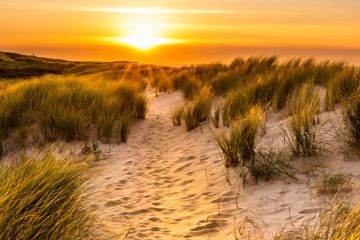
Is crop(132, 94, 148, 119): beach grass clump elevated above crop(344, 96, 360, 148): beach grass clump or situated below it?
below

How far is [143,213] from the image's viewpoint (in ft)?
13.4

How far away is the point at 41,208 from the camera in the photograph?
9.02 ft

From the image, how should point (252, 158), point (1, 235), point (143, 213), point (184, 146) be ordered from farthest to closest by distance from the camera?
point (184, 146)
point (252, 158)
point (143, 213)
point (1, 235)

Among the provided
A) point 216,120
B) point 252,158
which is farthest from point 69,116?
point 252,158

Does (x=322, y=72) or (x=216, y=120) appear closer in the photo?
(x=216, y=120)

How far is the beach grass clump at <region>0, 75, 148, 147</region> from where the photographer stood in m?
6.95

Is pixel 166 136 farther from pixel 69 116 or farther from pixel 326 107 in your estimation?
pixel 326 107

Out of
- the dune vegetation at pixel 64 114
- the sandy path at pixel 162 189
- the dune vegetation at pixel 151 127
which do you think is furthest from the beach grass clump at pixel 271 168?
the dune vegetation at pixel 64 114

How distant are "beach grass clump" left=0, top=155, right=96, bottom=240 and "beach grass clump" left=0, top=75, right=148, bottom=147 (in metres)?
3.59

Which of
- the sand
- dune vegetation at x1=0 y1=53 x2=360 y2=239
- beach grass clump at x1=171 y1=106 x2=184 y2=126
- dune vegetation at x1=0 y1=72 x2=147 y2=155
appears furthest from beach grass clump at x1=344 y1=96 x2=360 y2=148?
beach grass clump at x1=171 y1=106 x2=184 y2=126

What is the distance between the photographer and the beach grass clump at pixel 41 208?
235 cm

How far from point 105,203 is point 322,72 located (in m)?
5.62

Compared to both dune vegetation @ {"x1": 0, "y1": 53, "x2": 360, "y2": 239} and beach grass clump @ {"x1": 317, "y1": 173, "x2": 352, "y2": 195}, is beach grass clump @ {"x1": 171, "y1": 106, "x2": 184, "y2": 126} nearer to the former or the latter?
dune vegetation @ {"x1": 0, "y1": 53, "x2": 360, "y2": 239}

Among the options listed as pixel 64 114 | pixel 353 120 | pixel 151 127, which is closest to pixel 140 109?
pixel 151 127
